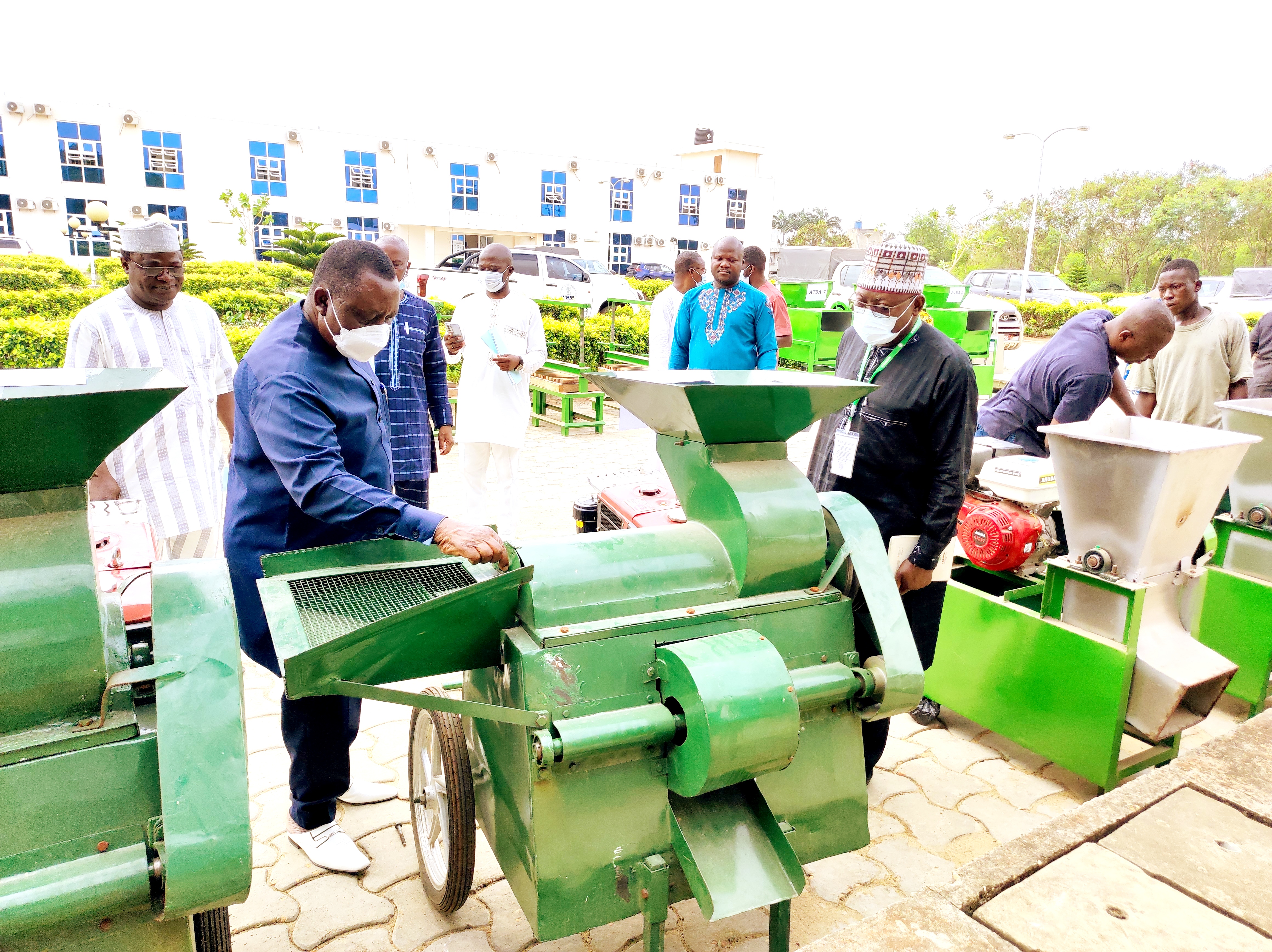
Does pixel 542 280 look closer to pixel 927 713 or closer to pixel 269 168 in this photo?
pixel 927 713

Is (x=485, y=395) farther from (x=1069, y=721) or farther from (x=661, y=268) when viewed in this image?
(x=661, y=268)

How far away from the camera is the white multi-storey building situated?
1166 inches

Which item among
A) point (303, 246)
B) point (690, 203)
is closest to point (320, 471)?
point (303, 246)

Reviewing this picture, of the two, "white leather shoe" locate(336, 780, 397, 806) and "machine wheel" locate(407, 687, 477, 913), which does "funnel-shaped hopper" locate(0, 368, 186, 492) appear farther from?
"white leather shoe" locate(336, 780, 397, 806)

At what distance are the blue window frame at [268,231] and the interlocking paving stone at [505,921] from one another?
1269 inches

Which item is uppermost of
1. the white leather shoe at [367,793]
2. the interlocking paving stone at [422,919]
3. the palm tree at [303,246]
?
the palm tree at [303,246]

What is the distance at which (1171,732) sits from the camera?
299 cm

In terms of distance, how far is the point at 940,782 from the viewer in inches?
128

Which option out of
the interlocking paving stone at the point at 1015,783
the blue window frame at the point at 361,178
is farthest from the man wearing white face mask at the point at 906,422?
the blue window frame at the point at 361,178

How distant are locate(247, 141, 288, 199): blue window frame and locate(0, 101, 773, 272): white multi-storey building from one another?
5 centimetres

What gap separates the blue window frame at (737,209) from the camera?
42031 mm

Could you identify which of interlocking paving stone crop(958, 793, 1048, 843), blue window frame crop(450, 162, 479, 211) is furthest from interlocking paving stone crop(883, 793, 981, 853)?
blue window frame crop(450, 162, 479, 211)

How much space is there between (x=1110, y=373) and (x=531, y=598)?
2922 millimetres

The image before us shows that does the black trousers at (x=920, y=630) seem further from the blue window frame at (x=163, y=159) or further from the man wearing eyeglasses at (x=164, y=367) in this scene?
the blue window frame at (x=163, y=159)
